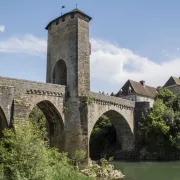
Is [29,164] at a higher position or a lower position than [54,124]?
lower

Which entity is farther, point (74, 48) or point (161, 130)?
point (161, 130)

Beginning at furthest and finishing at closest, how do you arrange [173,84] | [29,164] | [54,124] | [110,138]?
[173,84] → [110,138] → [54,124] → [29,164]

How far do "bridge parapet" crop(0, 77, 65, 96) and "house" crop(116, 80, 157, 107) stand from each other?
22950 millimetres

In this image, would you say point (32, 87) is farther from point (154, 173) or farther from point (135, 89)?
point (135, 89)

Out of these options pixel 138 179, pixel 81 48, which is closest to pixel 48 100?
pixel 81 48

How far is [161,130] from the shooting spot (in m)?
30.5

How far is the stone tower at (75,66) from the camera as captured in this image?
69.5 ft

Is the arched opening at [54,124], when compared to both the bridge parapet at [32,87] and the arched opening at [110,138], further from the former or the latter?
the arched opening at [110,138]

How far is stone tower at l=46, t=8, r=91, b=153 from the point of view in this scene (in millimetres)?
21188

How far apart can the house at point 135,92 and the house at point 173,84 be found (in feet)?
15.6

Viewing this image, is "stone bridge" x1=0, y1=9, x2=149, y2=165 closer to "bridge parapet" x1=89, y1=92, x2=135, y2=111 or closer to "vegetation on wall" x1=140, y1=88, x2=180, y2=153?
"bridge parapet" x1=89, y1=92, x2=135, y2=111

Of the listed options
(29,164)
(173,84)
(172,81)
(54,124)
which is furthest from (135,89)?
(29,164)

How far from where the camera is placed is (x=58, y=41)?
74.9 feet

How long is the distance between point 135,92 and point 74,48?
2280 centimetres
